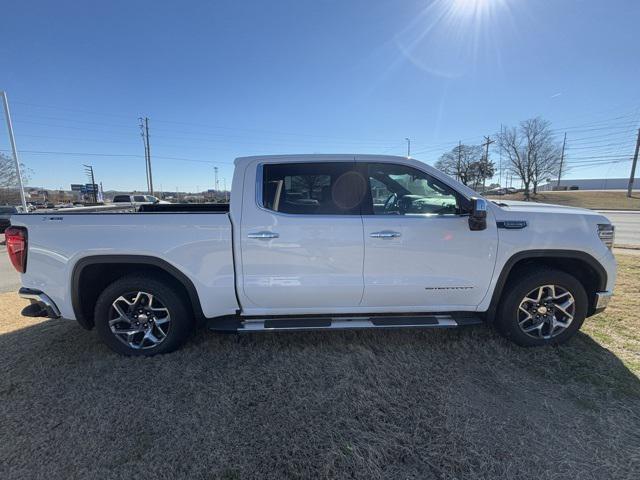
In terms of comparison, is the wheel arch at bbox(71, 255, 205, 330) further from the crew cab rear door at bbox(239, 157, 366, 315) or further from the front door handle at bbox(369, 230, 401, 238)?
the front door handle at bbox(369, 230, 401, 238)

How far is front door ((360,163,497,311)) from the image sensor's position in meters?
2.79

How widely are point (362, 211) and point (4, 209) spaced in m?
20.4

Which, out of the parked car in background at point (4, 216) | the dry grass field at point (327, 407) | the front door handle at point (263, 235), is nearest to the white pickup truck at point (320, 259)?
the front door handle at point (263, 235)

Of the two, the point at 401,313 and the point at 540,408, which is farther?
the point at 401,313

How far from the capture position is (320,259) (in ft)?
9.11

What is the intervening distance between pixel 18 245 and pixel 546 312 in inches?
191

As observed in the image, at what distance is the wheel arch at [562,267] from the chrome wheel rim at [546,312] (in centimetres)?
22

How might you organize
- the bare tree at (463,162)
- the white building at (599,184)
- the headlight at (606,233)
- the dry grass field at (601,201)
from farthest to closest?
the white building at (599,184) < the bare tree at (463,162) < the dry grass field at (601,201) < the headlight at (606,233)

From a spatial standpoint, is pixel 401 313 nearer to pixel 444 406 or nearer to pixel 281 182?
pixel 444 406

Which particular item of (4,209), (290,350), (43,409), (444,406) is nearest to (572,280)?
(444,406)

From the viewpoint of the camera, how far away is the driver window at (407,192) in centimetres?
292

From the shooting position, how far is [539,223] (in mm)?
2873

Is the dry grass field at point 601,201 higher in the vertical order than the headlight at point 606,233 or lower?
lower

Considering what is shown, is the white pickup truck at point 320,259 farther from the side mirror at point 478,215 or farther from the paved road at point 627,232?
the paved road at point 627,232
